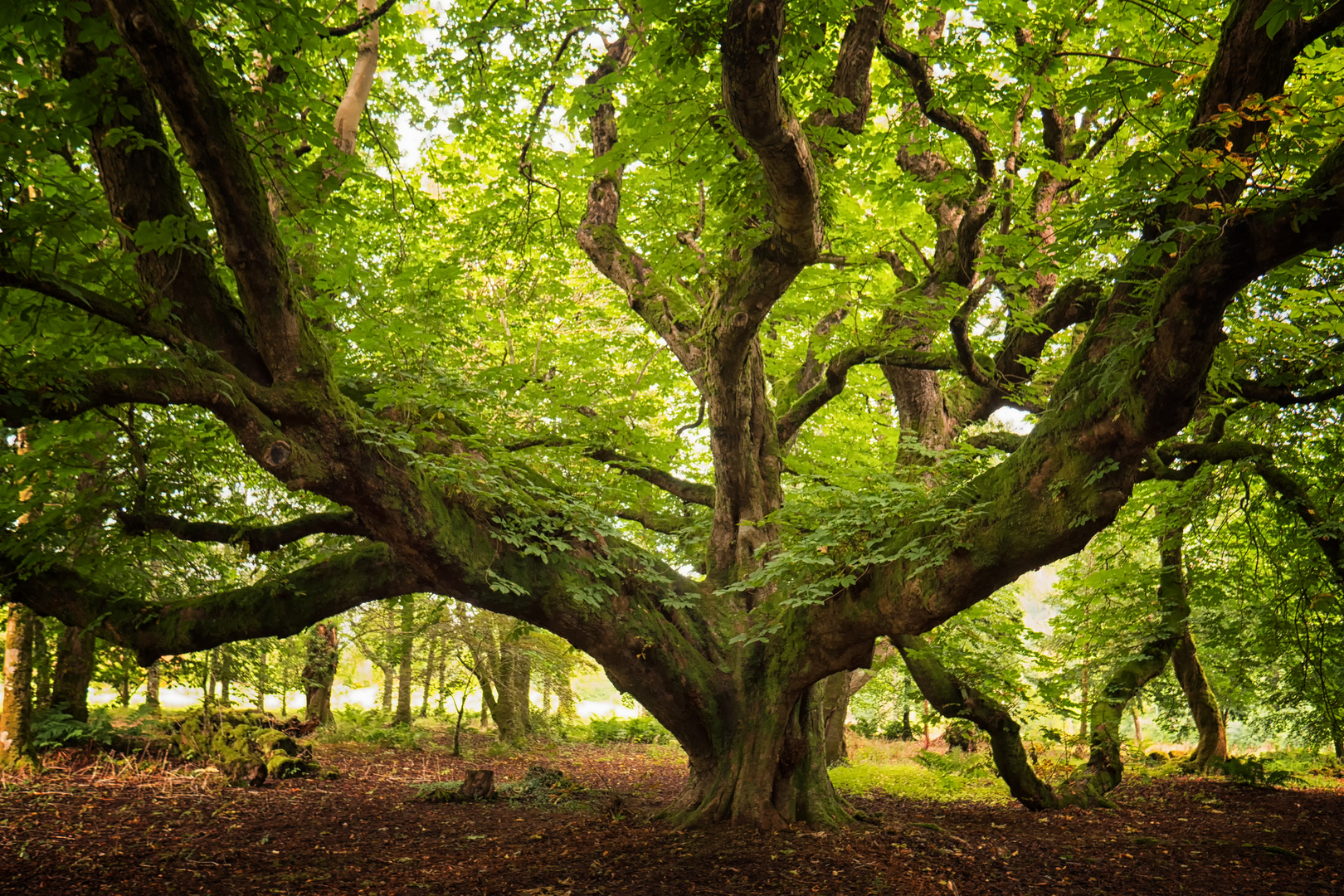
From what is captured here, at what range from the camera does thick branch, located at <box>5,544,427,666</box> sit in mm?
5855

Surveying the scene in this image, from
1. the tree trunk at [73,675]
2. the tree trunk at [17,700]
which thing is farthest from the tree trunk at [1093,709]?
the tree trunk at [73,675]

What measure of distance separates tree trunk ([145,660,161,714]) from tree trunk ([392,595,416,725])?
3485mm

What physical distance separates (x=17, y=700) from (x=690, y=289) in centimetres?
850

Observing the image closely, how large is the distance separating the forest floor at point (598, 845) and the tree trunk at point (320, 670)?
3412 mm

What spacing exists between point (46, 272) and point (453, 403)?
2.44 metres

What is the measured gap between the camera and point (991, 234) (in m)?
5.58

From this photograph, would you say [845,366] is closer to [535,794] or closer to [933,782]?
[535,794]

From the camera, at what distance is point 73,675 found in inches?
371

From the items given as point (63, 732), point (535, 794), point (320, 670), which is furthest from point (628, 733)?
point (63, 732)

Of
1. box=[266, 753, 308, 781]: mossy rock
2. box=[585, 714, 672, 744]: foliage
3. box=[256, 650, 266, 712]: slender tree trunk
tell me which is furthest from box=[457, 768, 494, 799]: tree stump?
box=[585, 714, 672, 744]: foliage

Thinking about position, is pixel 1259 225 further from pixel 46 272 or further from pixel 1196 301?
pixel 46 272

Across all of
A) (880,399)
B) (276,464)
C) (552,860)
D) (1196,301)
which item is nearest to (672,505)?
(880,399)

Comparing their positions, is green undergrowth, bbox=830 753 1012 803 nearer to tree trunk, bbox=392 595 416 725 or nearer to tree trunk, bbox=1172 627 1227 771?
tree trunk, bbox=1172 627 1227 771

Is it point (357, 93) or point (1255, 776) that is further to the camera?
point (1255, 776)
